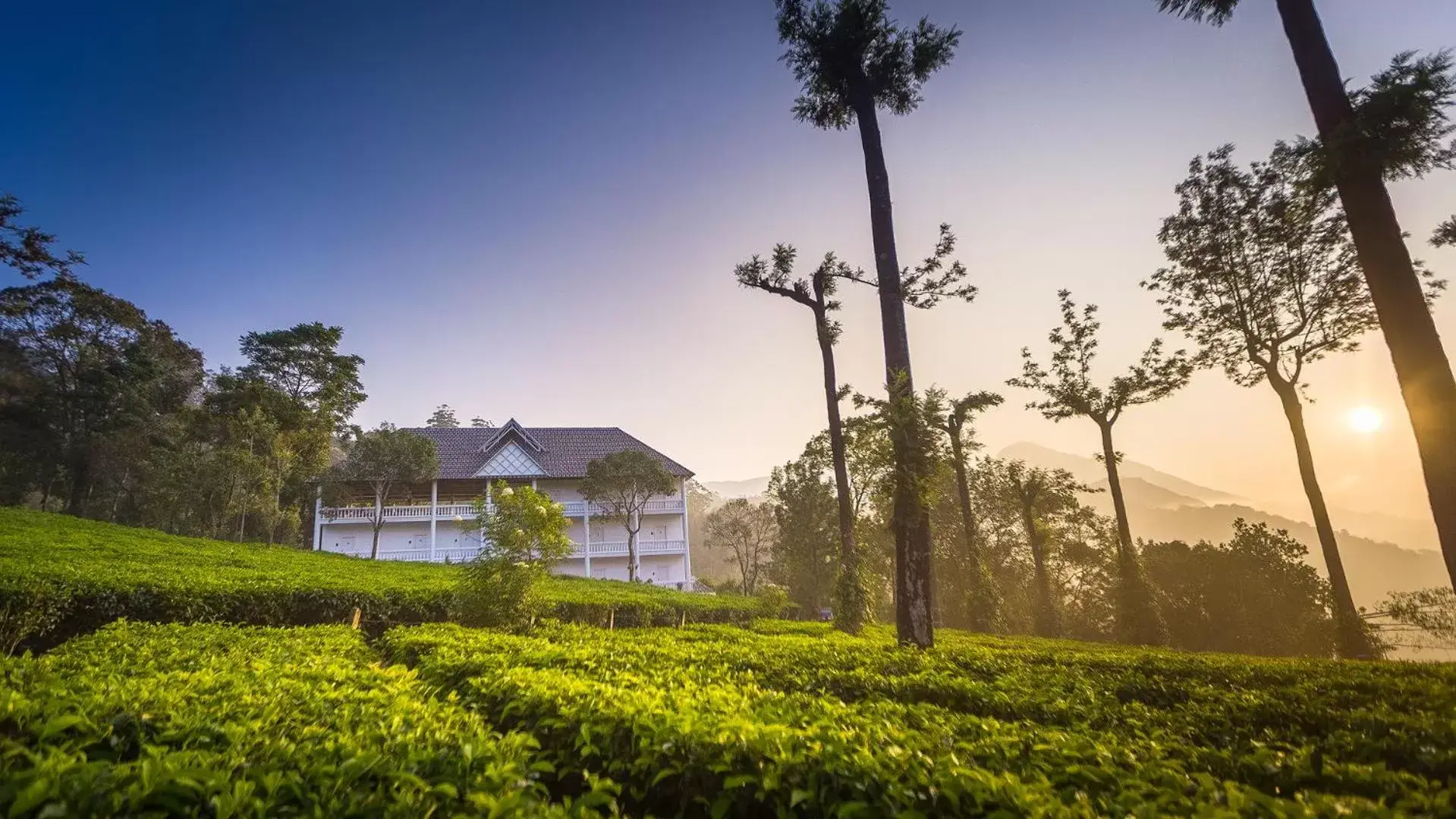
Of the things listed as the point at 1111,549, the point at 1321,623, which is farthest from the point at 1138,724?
the point at 1111,549

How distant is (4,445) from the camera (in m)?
26.9

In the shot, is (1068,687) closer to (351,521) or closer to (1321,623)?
(1321,623)

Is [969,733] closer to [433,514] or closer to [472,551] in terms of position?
[433,514]

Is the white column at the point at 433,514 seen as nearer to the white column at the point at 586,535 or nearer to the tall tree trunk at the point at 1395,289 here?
the white column at the point at 586,535

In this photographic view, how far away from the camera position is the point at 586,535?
3438 cm

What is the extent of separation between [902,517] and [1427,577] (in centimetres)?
10407

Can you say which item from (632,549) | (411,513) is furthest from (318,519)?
(632,549)

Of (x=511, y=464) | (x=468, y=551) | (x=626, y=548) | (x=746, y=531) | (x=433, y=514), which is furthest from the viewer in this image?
(x=746, y=531)

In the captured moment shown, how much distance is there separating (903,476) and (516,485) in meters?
30.6

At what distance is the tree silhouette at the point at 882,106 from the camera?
9.45 m

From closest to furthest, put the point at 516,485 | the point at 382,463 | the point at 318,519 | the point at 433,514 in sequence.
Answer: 1. the point at 382,463
2. the point at 318,519
3. the point at 433,514
4. the point at 516,485

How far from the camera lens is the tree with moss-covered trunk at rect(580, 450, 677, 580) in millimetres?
32406

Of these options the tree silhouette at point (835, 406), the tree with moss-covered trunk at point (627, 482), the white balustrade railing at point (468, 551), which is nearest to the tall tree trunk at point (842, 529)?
the tree silhouette at point (835, 406)

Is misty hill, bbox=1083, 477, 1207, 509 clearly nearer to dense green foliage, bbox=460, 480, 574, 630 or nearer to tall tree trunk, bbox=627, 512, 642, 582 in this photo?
tall tree trunk, bbox=627, 512, 642, 582
